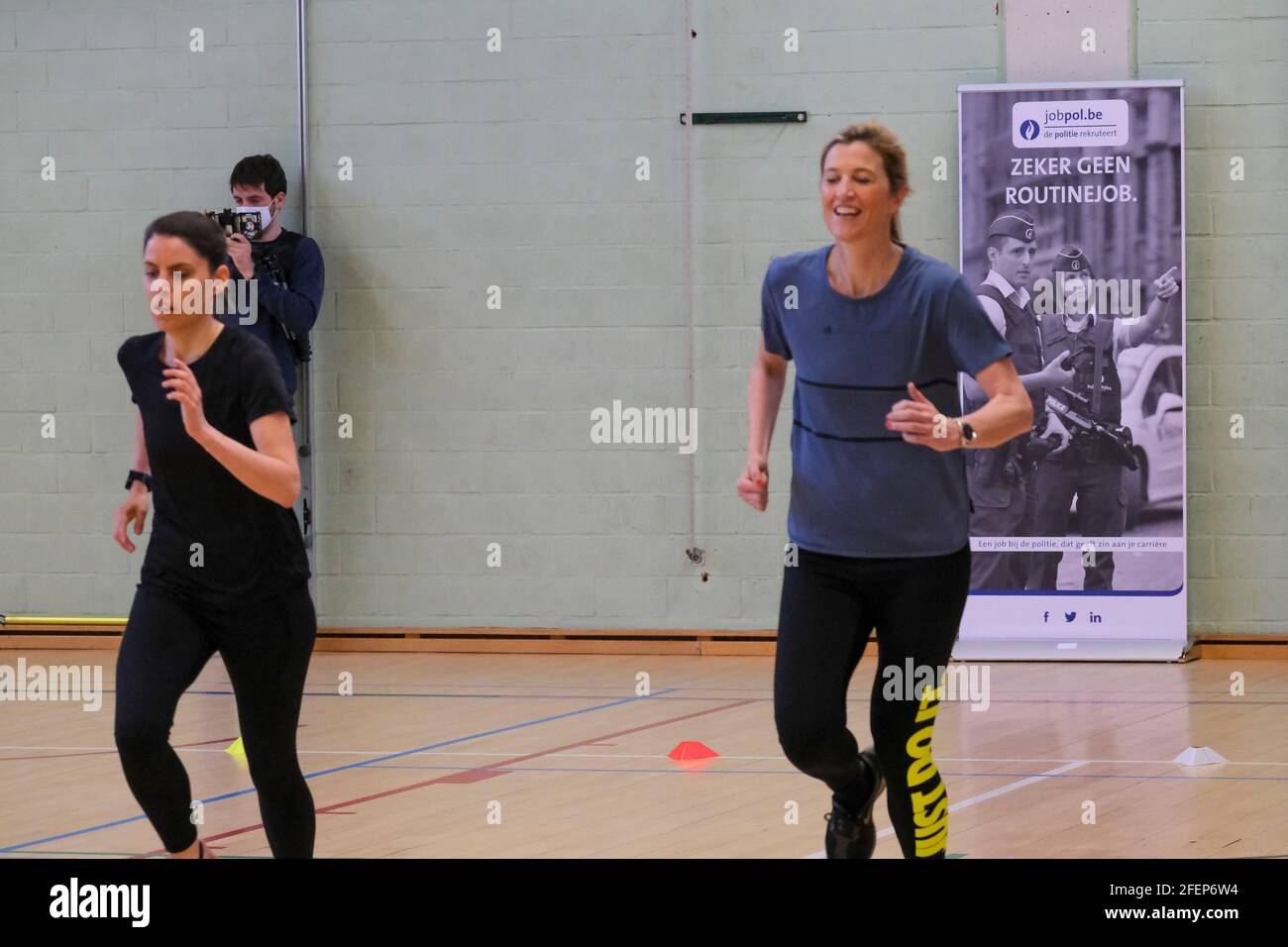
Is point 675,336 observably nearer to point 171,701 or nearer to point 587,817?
point 587,817

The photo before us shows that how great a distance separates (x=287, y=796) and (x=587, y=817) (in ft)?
5.27

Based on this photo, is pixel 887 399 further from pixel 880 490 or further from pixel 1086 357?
pixel 1086 357

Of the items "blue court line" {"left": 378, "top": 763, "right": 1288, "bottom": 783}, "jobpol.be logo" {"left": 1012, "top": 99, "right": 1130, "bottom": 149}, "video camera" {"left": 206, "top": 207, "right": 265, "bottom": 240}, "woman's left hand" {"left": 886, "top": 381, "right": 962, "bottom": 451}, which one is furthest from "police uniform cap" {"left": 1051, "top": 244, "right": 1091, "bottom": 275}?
"woman's left hand" {"left": 886, "top": 381, "right": 962, "bottom": 451}

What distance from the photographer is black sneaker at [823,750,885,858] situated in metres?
3.78

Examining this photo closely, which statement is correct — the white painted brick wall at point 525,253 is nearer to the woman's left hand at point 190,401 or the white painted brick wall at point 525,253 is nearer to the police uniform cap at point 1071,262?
the police uniform cap at point 1071,262

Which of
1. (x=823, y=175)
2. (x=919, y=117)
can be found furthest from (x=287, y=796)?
(x=919, y=117)

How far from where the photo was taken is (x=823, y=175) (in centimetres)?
371

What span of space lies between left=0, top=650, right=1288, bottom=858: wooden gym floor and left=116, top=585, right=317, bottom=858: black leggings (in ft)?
3.20

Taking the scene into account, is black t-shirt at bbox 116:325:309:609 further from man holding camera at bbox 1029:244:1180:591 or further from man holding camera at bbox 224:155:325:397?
man holding camera at bbox 1029:244:1180:591

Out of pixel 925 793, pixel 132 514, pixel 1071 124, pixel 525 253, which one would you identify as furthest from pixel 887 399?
pixel 525 253

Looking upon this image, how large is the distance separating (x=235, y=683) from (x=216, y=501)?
378 mm

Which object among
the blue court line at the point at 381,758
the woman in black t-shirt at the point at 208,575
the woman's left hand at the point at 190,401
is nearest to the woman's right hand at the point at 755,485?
the woman in black t-shirt at the point at 208,575

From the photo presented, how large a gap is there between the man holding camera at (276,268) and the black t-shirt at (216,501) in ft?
15.3
